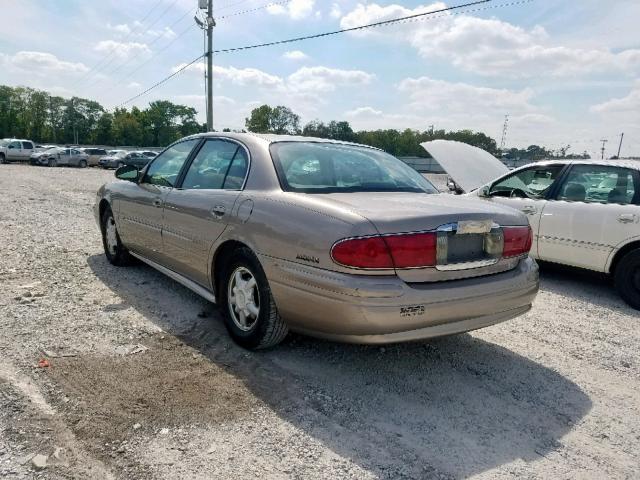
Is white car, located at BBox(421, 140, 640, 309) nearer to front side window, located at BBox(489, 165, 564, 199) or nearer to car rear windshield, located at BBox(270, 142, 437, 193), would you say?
front side window, located at BBox(489, 165, 564, 199)

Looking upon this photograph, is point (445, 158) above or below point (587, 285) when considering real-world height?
above

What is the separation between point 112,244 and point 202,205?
7.70 ft

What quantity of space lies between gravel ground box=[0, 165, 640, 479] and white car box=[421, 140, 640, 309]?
0.97 m

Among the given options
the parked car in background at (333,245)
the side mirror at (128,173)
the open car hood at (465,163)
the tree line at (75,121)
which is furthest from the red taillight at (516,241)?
the tree line at (75,121)

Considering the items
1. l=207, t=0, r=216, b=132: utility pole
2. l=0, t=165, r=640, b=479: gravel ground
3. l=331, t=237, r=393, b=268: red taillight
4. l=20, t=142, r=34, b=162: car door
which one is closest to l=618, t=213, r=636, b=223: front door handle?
l=0, t=165, r=640, b=479: gravel ground

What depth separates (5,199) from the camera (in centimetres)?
1123

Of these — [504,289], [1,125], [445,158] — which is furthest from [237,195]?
[1,125]

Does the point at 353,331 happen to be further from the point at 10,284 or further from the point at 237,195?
the point at 10,284

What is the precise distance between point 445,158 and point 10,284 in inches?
250

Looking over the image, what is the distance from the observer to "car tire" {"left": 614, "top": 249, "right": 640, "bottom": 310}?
4.90m

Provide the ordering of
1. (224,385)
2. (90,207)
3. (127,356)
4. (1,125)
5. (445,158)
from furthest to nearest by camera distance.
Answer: (1,125), (90,207), (445,158), (127,356), (224,385)

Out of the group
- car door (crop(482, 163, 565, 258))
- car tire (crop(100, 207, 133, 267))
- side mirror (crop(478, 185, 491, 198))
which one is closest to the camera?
car tire (crop(100, 207, 133, 267))

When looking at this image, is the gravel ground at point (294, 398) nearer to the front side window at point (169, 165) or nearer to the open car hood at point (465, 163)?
the front side window at point (169, 165)

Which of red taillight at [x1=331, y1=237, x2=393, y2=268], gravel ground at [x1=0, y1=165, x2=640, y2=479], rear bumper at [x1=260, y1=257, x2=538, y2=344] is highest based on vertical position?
red taillight at [x1=331, y1=237, x2=393, y2=268]
